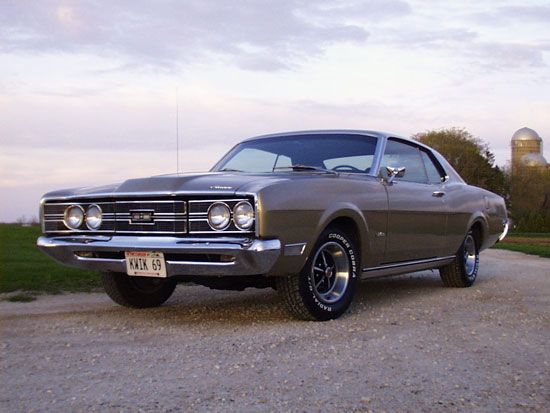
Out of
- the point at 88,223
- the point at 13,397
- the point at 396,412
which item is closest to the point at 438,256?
the point at 88,223

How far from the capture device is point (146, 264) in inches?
213

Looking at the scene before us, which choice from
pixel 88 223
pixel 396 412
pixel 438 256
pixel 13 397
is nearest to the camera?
pixel 396 412

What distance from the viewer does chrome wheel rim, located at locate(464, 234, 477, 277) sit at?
8320 millimetres

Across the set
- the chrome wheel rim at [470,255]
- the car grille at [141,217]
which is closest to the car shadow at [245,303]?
the chrome wheel rim at [470,255]

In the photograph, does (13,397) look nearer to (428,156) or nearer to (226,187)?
(226,187)

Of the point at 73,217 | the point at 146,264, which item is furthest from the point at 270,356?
the point at 73,217

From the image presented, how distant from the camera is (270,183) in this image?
528 cm

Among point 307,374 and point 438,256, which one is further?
point 438,256

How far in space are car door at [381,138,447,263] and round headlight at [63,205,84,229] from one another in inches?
102

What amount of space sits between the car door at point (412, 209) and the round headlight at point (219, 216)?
6.05 feet

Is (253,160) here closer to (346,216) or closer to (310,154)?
(310,154)

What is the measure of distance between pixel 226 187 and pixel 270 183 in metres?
0.31

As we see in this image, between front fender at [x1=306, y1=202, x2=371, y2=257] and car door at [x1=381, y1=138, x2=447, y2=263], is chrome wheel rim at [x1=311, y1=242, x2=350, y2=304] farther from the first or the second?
car door at [x1=381, y1=138, x2=447, y2=263]

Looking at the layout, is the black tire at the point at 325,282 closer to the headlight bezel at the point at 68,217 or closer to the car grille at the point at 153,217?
the car grille at the point at 153,217
